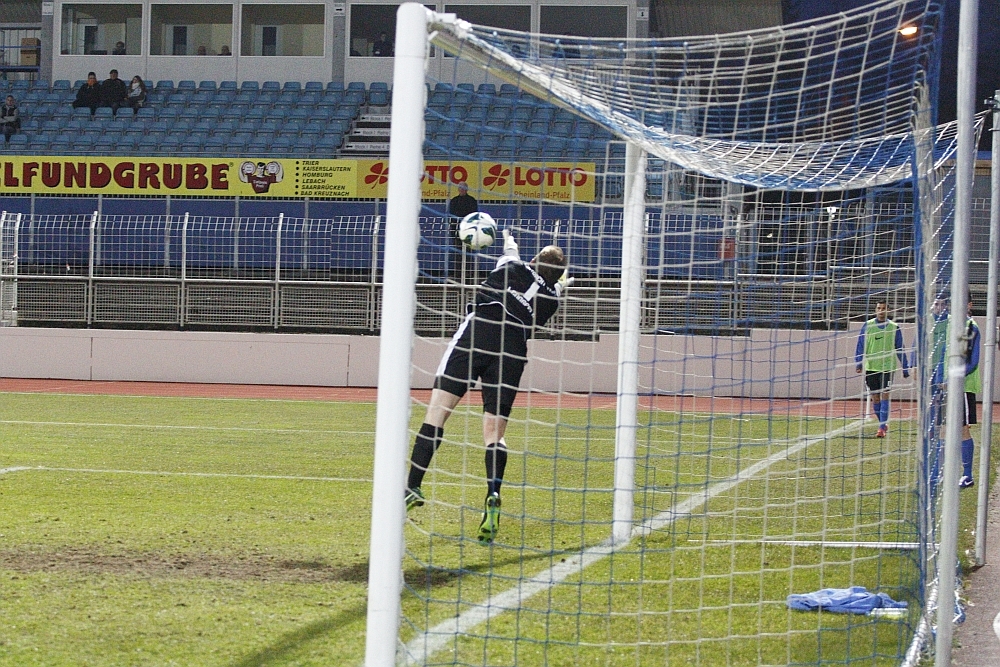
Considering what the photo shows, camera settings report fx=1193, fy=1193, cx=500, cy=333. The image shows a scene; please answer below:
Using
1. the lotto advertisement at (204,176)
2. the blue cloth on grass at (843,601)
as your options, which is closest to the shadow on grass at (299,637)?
the blue cloth on grass at (843,601)

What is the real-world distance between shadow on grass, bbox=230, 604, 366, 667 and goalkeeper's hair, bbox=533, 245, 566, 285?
2336 mm

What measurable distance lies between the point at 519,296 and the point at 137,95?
2191cm

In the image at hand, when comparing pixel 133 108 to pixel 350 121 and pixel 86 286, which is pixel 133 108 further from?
pixel 86 286

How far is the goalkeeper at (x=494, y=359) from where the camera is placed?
6449mm

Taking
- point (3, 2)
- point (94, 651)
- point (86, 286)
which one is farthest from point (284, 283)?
point (3, 2)

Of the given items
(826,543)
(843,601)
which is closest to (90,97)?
(826,543)

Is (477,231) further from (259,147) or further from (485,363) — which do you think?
(259,147)

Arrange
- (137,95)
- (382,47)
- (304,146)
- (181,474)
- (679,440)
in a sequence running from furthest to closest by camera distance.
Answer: (382,47) → (137,95) → (304,146) → (181,474) → (679,440)

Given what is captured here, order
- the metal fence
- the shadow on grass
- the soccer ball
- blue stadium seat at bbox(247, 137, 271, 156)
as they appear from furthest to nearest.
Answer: blue stadium seat at bbox(247, 137, 271, 156)
the metal fence
the soccer ball
the shadow on grass

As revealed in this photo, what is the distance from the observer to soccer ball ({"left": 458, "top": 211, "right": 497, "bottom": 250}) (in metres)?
6.31

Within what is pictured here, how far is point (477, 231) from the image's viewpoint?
6344 mm

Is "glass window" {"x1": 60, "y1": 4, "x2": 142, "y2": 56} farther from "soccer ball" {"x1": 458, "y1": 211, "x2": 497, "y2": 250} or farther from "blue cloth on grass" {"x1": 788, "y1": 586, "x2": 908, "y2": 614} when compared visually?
"blue cloth on grass" {"x1": 788, "y1": 586, "x2": 908, "y2": 614}

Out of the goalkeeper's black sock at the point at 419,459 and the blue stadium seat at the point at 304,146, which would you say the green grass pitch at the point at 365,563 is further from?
the blue stadium seat at the point at 304,146

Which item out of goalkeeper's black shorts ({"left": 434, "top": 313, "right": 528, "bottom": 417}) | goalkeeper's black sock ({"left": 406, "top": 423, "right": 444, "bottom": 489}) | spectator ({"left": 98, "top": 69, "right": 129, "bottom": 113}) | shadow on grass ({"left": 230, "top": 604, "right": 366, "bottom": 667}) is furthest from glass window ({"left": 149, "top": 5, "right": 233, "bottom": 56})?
shadow on grass ({"left": 230, "top": 604, "right": 366, "bottom": 667})
